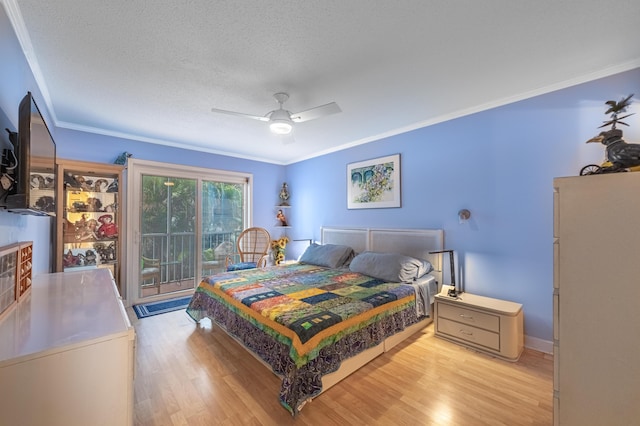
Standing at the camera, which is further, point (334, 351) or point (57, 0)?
point (334, 351)

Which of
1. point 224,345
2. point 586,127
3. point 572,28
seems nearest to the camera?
point 572,28

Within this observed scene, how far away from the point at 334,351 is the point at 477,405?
3.41ft

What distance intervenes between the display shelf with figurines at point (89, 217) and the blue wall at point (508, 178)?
3924 mm

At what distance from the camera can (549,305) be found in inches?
95.9

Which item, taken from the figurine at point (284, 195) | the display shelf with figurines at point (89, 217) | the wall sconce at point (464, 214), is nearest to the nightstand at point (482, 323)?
the wall sconce at point (464, 214)

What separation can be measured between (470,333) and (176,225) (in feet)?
14.3

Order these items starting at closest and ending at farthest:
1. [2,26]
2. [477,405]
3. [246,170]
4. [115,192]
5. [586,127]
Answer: [2,26] → [477,405] → [586,127] → [115,192] → [246,170]

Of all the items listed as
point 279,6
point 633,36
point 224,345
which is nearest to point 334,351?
point 224,345

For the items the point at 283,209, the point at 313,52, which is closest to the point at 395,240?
the point at 313,52

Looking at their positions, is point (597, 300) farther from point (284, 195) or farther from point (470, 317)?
point (284, 195)

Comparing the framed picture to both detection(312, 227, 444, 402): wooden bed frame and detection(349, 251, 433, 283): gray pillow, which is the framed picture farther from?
detection(349, 251, 433, 283): gray pillow

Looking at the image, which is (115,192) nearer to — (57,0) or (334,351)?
(57,0)

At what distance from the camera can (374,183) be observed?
392 cm

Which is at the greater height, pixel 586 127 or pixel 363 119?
pixel 363 119
